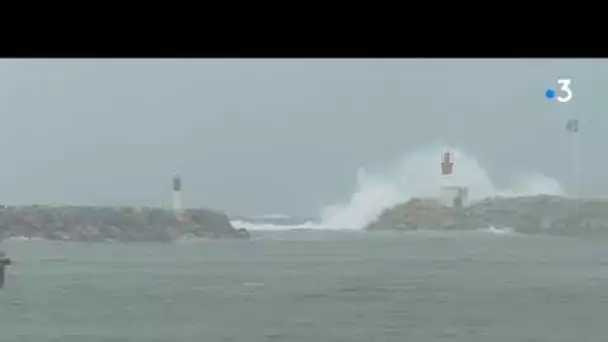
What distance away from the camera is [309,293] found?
14867 mm

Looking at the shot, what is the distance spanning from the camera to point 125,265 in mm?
20031

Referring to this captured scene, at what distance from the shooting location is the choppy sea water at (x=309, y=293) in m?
10.7

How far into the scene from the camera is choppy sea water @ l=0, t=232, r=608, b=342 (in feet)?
35.2

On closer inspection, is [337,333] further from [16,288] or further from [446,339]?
[16,288]

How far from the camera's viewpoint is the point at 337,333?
10.2 m

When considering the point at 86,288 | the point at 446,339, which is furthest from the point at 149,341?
the point at 86,288

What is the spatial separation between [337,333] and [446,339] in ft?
2.81
